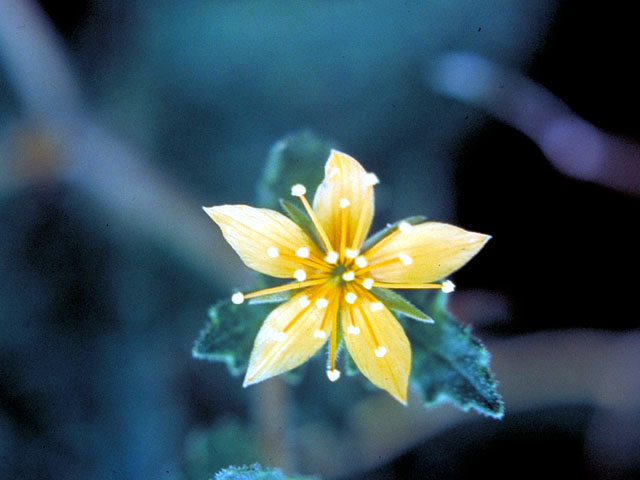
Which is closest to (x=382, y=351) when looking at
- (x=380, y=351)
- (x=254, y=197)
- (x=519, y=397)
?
(x=380, y=351)

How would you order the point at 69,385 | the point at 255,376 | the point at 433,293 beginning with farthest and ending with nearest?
the point at 69,385, the point at 433,293, the point at 255,376

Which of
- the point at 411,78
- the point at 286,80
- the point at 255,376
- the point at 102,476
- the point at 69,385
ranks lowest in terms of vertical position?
the point at 255,376

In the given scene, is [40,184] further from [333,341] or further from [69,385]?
[333,341]

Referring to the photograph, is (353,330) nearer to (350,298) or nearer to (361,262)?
(350,298)

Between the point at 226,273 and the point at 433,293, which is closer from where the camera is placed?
the point at 433,293

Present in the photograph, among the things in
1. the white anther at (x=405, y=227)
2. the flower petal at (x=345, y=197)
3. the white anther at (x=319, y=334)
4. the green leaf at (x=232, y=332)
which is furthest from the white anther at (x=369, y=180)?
the green leaf at (x=232, y=332)

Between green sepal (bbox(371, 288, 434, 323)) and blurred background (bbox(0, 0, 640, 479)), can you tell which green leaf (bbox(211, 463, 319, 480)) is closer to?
green sepal (bbox(371, 288, 434, 323))

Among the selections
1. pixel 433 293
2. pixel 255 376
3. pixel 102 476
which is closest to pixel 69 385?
pixel 102 476

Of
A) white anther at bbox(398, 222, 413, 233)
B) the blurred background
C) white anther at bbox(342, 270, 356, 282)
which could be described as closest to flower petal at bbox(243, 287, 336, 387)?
white anther at bbox(342, 270, 356, 282)
